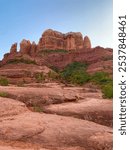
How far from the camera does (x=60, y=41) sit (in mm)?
102875

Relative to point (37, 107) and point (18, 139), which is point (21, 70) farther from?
point (18, 139)

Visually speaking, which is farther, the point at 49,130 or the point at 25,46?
the point at 25,46

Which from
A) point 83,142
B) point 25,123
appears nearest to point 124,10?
point 83,142

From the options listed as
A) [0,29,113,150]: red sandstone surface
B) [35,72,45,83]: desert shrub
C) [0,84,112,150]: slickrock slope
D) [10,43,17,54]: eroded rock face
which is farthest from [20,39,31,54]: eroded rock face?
[0,84,112,150]: slickrock slope

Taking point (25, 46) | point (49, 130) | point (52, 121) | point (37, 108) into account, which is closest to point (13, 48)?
point (25, 46)

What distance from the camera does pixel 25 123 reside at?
11.2 m

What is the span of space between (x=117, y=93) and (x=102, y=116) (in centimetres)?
774

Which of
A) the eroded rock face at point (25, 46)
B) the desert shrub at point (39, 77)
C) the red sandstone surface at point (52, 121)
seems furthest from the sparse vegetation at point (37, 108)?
the eroded rock face at point (25, 46)

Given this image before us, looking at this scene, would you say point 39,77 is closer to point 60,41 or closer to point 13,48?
point 13,48

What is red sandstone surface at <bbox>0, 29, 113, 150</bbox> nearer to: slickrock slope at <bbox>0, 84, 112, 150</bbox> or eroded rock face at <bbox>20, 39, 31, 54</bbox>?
slickrock slope at <bbox>0, 84, 112, 150</bbox>

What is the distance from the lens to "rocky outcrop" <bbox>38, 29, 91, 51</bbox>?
10004 centimetres

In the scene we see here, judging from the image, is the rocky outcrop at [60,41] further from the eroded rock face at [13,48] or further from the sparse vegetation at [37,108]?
the sparse vegetation at [37,108]

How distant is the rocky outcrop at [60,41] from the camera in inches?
3938

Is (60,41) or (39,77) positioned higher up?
(60,41)
